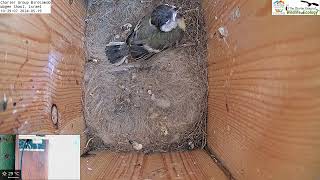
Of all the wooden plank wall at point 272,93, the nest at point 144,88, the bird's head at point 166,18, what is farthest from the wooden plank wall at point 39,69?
the wooden plank wall at point 272,93

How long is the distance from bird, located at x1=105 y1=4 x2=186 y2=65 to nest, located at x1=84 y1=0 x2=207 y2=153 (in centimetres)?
3

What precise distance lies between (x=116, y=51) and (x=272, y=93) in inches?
25.3

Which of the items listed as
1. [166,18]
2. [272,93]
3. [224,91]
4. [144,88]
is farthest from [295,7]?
[144,88]

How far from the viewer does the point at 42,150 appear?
0.83 metres

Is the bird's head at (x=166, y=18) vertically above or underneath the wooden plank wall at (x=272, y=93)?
above

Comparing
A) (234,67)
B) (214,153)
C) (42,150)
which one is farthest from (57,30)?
(214,153)

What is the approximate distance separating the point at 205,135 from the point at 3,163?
2.21 ft

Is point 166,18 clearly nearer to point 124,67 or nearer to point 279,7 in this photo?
point 124,67

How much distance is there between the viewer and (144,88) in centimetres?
132

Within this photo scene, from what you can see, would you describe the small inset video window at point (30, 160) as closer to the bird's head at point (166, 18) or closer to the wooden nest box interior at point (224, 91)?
the wooden nest box interior at point (224, 91)

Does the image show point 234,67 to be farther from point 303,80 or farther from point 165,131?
point 165,131

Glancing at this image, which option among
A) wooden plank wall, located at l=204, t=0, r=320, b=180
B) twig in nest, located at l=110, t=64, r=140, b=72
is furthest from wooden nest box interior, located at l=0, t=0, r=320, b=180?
twig in nest, located at l=110, t=64, r=140, b=72

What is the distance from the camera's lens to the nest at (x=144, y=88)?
1304 millimetres

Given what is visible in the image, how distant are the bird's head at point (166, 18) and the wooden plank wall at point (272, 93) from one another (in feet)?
0.81
